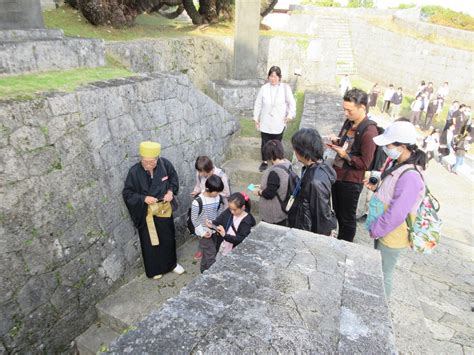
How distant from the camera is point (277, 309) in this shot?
158cm

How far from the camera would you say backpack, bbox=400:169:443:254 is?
2695mm

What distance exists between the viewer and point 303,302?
5.41 feet

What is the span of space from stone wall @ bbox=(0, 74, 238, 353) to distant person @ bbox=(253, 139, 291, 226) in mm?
1759

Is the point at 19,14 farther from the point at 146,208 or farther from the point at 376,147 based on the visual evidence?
the point at 376,147

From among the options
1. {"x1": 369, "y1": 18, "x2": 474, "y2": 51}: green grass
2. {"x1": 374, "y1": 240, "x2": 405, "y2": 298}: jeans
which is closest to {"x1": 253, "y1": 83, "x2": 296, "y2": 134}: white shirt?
{"x1": 374, "y1": 240, "x2": 405, "y2": 298}: jeans

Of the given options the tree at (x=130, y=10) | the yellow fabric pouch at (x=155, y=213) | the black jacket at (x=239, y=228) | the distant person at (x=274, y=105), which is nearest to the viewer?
the black jacket at (x=239, y=228)

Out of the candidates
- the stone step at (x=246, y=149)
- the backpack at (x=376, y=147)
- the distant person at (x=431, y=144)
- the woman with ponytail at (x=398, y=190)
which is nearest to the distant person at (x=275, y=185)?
the backpack at (x=376, y=147)

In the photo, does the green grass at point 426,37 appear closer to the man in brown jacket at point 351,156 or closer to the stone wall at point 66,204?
the man in brown jacket at point 351,156

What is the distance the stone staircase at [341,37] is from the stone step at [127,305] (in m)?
22.3

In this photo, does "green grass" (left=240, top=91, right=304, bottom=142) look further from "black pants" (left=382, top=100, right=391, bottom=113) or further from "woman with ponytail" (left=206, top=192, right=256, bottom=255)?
"black pants" (left=382, top=100, right=391, bottom=113)

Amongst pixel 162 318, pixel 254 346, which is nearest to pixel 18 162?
pixel 162 318

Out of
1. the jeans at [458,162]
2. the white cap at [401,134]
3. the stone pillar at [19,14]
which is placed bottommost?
the jeans at [458,162]

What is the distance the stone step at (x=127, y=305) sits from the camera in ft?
11.8

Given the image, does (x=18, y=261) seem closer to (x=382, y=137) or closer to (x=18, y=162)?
(x=18, y=162)
